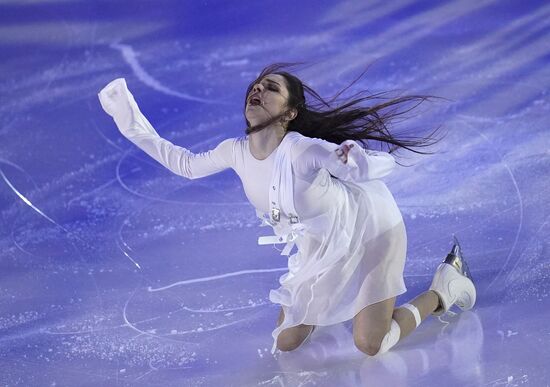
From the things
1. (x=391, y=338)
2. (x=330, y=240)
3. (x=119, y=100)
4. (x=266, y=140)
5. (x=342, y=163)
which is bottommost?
(x=391, y=338)

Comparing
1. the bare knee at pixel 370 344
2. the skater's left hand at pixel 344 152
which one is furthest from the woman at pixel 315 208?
the skater's left hand at pixel 344 152

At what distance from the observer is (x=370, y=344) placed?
350cm

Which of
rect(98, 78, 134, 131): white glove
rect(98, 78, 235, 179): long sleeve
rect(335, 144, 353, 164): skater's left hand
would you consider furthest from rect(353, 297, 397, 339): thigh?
rect(98, 78, 134, 131): white glove

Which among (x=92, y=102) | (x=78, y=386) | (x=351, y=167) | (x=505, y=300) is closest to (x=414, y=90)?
(x=92, y=102)

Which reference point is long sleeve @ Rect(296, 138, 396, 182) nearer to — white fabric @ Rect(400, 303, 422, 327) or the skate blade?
white fabric @ Rect(400, 303, 422, 327)

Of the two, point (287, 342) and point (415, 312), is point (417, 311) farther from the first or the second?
point (287, 342)

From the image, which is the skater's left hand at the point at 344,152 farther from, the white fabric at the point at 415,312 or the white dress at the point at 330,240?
the white fabric at the point at 415,312

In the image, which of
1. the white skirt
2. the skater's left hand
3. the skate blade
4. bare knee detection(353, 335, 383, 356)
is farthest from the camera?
the skate blade

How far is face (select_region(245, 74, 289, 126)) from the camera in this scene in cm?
355

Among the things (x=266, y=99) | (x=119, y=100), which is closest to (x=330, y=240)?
(x=266, y=99)

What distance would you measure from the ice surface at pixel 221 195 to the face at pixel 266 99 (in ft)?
3.09

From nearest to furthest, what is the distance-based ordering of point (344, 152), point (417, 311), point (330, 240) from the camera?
1. point (344, 152)
2. point (330, 240)
3. point (417, 311)

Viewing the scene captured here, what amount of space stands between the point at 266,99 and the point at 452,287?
3.69 feet

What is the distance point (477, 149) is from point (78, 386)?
10.4 feet
